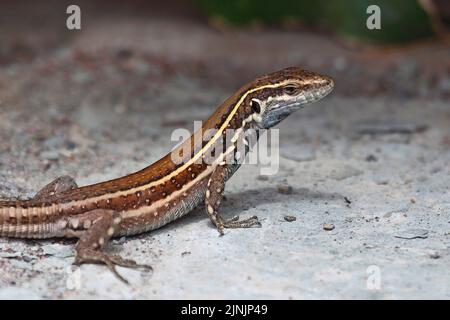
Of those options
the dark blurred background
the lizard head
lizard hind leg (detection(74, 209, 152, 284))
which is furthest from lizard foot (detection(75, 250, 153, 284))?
the dark blurred background

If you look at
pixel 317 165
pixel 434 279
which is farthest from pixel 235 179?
pixel 434 279

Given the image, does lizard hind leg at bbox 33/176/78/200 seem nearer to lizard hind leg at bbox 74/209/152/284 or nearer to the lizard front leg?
lizard hind leg at bbox 74/209/152/284

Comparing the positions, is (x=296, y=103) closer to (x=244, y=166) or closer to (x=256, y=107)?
(x=256, y=107)

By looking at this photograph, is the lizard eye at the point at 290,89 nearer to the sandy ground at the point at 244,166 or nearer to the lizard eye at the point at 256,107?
the lizard eye at the point at 256,107

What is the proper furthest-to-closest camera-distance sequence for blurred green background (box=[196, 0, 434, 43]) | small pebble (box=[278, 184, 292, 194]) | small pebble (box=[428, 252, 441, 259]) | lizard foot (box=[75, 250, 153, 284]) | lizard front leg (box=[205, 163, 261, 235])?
1. blurred green background (box=[196, 0, 434, 43])
2. small pebble (box=[278, 184, 292, 194])
3. lizard front leg (box=[205, 163, 261, 235])
4. small pebble (box=[428, 252, 441, 259])
5. lizard foot (box=[75, 250, 153, 284])

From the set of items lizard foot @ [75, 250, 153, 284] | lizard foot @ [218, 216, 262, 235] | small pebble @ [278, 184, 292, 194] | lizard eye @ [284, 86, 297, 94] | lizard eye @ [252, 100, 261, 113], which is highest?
lizard eye @ [284, 86, 297, 94]

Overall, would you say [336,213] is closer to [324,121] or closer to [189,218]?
[189,218]
